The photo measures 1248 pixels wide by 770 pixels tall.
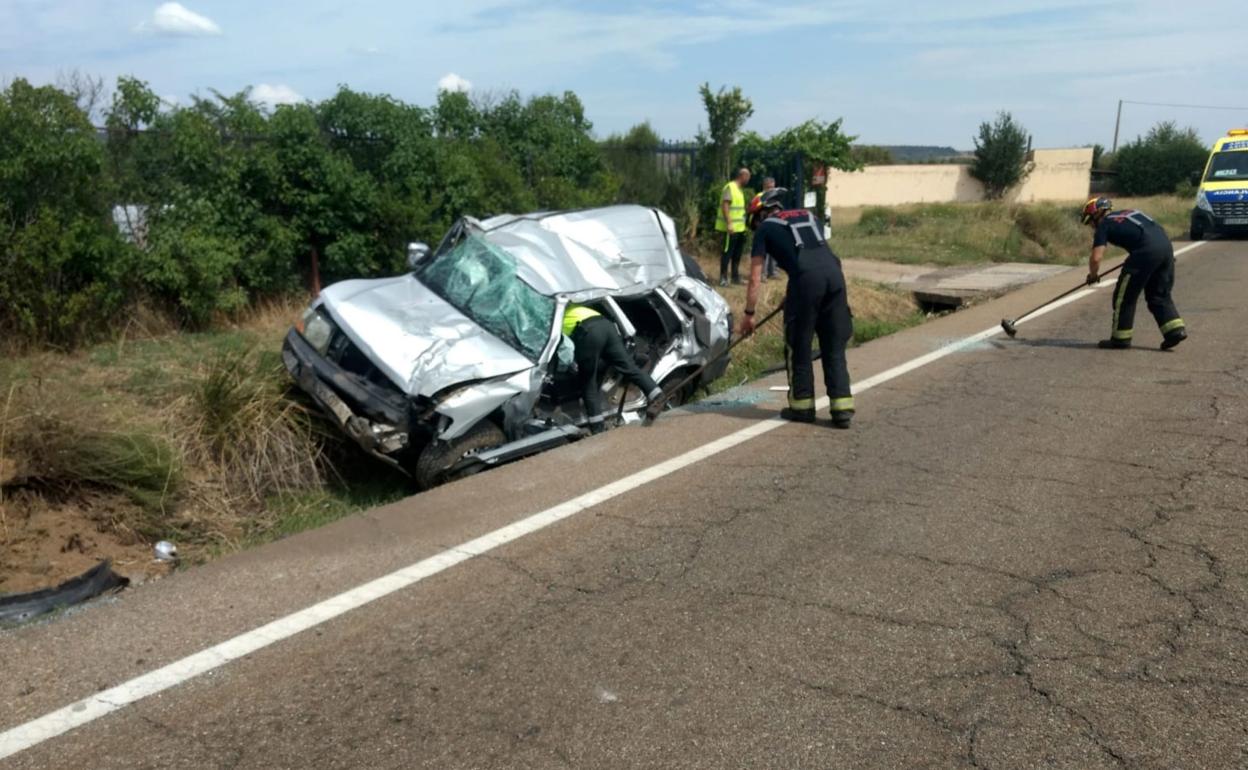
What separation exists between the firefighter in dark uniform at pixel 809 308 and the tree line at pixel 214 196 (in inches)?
237

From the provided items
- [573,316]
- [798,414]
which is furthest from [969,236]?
[573,316]

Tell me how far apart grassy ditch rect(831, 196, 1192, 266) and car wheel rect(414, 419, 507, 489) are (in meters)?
14.3

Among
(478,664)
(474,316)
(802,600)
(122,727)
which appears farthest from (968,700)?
(474,316)

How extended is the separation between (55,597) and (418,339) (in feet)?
10.0

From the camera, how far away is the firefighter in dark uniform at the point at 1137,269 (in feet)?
34.2

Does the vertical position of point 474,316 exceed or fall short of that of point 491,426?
it exceeds it

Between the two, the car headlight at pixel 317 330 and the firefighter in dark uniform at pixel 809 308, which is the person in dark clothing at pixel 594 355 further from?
the car headlight at pixel 317 330

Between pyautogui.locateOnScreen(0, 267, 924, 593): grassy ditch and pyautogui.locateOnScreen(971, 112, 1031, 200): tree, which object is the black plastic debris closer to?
pyautogui.locateOnScreen(0, 267, 924, 593): grassy ditch

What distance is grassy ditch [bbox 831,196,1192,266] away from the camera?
2150 centimetres

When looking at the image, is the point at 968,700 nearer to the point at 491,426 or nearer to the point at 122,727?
the point at 122,727

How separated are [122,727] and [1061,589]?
3.80 metres

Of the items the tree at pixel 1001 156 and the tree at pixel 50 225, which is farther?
the tree at pixel 1001 156

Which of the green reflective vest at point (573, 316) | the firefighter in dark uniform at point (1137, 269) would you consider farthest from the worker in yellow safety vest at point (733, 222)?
the green reflective vest at point (573, 316)

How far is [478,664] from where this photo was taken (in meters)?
4.13
